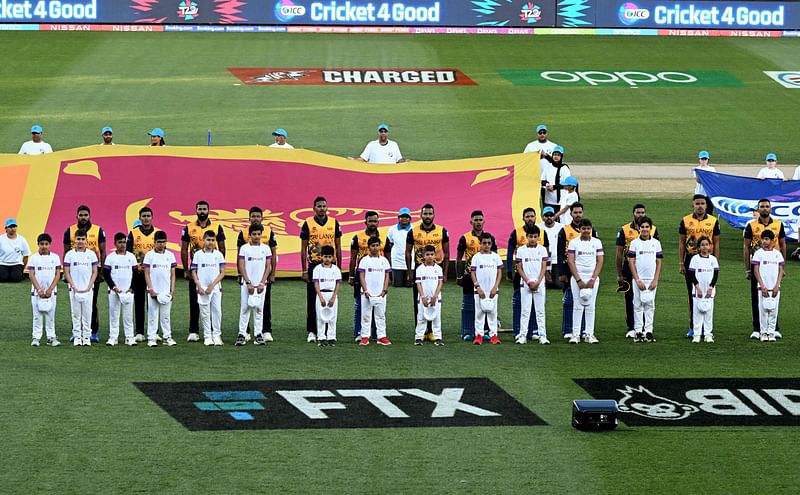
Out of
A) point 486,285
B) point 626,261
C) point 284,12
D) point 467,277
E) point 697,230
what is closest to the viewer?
point 486,285

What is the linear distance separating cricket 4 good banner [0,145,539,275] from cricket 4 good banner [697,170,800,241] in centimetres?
365

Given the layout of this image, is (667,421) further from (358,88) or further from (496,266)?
(358,88)

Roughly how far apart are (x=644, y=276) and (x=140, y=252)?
6.49 metres

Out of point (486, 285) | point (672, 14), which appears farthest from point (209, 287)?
point (672, 14)

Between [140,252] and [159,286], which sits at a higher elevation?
[140,252]

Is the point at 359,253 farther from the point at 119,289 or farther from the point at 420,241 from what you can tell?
the point at 119,289

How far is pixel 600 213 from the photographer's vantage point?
28.1 metres

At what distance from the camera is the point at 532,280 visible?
18.3 meters

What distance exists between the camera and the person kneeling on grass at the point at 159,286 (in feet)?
59.0

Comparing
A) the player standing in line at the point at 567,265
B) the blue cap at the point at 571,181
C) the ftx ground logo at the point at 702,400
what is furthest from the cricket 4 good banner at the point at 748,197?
the ftx ground logo at the point at 702,400

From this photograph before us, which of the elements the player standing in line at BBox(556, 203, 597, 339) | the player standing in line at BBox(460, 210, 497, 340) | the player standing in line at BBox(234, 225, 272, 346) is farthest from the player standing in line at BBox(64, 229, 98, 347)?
the player standing in line at BBox(556, 203, 597, 339)

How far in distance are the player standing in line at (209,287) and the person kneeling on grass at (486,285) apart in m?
3.18

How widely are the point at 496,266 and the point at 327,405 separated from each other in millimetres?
3915

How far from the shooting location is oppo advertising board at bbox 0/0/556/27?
4847 cm
